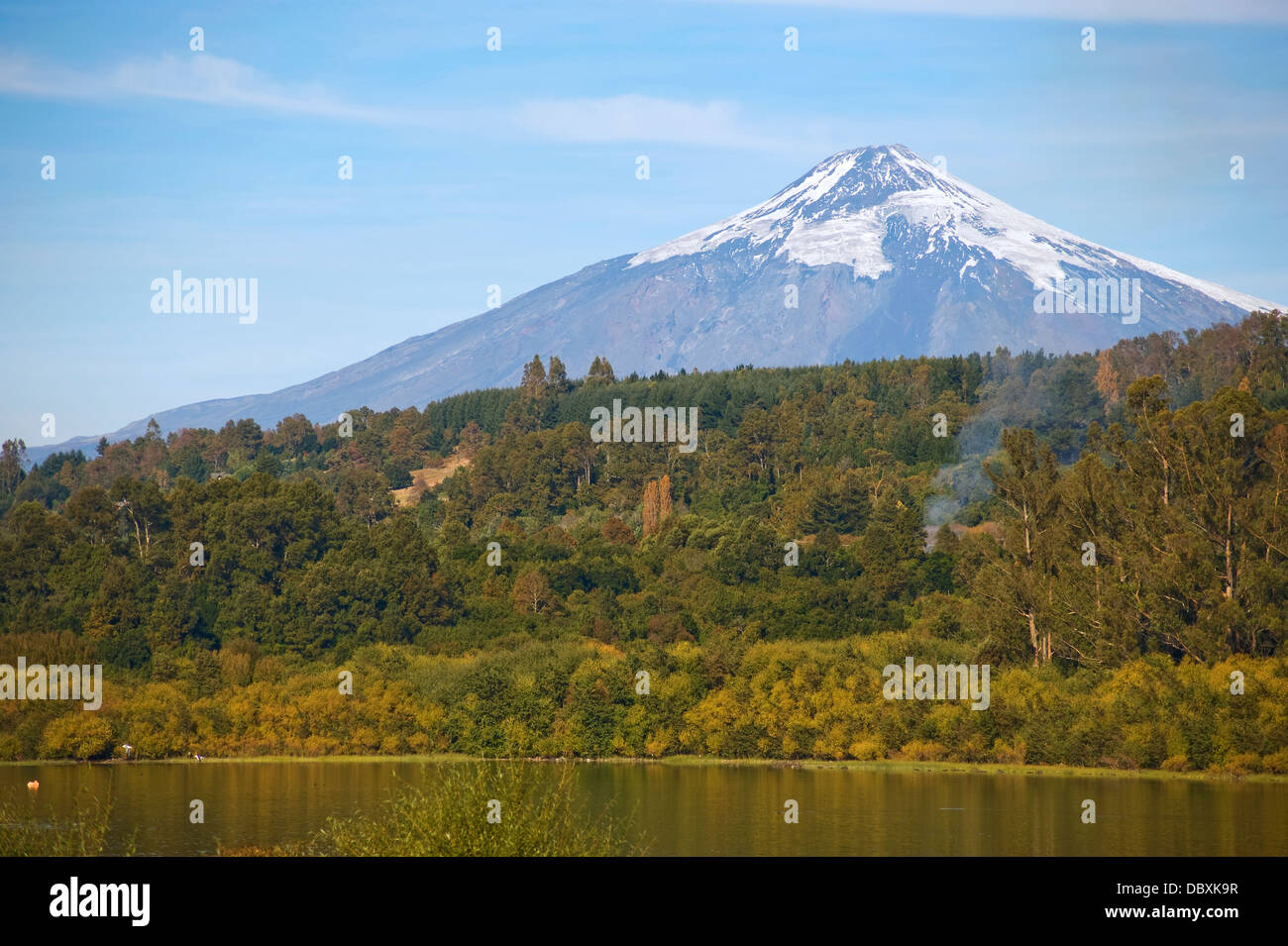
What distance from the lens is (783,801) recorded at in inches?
1641

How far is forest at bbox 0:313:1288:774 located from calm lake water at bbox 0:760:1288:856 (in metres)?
2.36

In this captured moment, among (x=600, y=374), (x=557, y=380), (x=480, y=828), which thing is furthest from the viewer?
(x=600, y=374)

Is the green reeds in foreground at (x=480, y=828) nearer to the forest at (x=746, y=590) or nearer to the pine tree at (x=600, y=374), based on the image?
the forest at (x=746, y=590)

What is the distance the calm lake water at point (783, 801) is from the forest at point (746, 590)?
236cm

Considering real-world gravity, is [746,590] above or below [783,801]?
above

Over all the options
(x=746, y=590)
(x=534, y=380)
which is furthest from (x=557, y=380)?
(x=746, y=590)

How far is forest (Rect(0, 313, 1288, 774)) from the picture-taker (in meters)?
52.5

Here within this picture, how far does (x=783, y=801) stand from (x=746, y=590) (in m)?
26.9

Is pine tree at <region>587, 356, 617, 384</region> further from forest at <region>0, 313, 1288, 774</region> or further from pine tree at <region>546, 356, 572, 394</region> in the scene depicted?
forest at <region>0, 313, 1288, 774</region>

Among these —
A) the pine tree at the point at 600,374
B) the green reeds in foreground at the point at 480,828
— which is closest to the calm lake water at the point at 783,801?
the green reeds in foreground at the point at 480,828

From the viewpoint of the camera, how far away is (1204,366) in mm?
91938

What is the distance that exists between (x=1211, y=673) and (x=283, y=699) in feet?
114

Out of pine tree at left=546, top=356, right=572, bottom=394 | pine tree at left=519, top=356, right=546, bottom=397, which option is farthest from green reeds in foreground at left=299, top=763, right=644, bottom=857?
pine tree at left=546, top=356, right=572, bottom=394

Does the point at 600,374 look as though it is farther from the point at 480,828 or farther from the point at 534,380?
the point at 480,828
